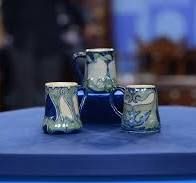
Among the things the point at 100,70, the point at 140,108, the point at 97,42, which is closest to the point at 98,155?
the point at 140,108

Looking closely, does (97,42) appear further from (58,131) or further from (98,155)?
(98,155)

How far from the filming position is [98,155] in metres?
1.11

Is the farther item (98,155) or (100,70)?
(100,70)

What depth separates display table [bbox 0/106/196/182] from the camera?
111cm

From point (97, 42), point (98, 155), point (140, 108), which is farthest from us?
point (97, 42)

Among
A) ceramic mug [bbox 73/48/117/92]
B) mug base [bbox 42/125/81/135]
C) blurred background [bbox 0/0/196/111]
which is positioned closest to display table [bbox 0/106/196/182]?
mug base [bbox 42/125/81/135]

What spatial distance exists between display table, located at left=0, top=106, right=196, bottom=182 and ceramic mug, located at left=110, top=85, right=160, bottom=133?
23mm

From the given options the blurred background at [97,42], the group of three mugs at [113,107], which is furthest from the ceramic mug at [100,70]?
the blurred background at [97,42]

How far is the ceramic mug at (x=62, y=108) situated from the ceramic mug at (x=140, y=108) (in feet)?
0.33

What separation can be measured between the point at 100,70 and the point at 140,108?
15 centimetres

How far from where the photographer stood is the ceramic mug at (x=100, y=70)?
1.36m

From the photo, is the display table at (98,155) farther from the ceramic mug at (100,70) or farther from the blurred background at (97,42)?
the blurred background at (97,42)

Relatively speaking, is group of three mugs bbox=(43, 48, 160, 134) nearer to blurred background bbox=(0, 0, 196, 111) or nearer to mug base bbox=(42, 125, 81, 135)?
mug base bbox=(42, 125, 81, 135)

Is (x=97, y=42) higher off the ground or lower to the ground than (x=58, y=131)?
higher
